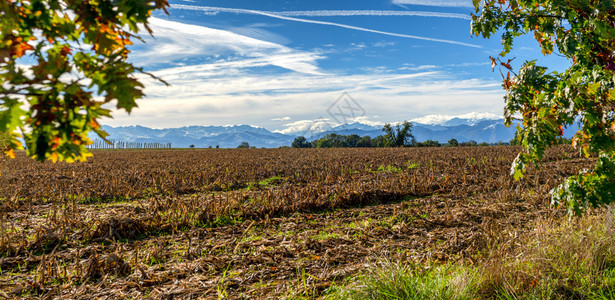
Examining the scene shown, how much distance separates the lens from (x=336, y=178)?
1716cm

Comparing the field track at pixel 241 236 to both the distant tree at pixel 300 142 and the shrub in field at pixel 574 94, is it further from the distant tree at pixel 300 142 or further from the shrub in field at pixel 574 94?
the distant tree at pixel 300 142

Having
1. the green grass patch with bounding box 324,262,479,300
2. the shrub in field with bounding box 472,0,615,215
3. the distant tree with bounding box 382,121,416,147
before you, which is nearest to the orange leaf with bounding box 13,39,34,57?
the green grass patch with bounding box 324,262,479,300

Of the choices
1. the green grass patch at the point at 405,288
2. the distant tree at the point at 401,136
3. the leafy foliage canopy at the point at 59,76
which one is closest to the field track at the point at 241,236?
the green grass patch at the point at 405,288

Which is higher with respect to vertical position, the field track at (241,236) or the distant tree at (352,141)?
the distant tree at (352,141)

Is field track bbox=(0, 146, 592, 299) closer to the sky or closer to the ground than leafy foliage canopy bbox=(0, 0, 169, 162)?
closer to the ground

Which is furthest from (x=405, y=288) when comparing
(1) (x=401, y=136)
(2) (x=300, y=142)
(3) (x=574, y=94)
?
(2) (x=300, y=142)

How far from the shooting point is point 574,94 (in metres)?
5.26

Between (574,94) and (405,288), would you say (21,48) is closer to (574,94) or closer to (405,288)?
(405,288)

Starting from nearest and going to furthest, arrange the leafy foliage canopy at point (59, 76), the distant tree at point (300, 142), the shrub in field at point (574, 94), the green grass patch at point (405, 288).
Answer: the leafy foliage canopy at point (59, 76) → the green grass patch at point (405, 288) → the shrub in field at point (574, 94) → the distant tree at point (300, 142)

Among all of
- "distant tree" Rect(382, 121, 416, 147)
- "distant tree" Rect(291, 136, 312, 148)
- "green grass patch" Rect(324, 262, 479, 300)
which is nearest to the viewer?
"green grass patch" Rect(324, 262, 479, 300)

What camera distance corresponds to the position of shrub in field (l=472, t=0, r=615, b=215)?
517cm

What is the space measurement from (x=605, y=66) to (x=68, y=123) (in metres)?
7.20

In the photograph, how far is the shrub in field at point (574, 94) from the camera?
204 inches

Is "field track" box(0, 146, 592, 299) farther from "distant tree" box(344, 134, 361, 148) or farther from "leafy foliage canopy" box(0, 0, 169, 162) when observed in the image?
"distant tree" box(344, 134, 361, 148)
